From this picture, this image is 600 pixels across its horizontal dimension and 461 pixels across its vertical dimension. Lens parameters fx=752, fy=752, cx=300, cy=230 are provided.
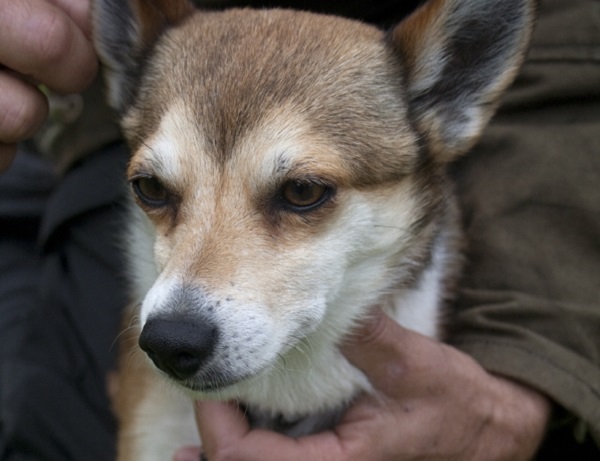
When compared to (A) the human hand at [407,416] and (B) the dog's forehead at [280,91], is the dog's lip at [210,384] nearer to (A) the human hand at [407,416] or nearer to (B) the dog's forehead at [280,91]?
(A) the human hand at [407,416]

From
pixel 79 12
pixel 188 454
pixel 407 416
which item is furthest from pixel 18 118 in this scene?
pixel 407 416

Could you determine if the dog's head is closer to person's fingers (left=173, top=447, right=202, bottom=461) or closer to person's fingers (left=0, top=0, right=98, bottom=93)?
person's fingers (left=0, top=0, right=98, bottom=93)

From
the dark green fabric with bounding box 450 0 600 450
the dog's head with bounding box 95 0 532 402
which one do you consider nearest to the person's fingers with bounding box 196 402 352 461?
the dog's head with bounding box 95 0 532 402

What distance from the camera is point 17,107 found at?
6.62 feet

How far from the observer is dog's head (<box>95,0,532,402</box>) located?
167 centimetres

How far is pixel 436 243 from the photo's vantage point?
226 centimetres

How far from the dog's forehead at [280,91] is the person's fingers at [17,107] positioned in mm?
272

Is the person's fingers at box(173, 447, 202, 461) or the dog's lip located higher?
the dog's lip

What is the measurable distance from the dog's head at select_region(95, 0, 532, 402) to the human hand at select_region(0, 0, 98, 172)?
0.10 meters

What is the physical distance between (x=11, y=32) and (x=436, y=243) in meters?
1.32

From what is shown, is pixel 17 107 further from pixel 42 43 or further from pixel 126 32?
pixel 126 32

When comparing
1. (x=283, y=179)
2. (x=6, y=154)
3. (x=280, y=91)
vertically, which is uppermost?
(x=280, y=91)

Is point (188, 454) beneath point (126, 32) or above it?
beneath

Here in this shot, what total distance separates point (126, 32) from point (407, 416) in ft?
4.42
